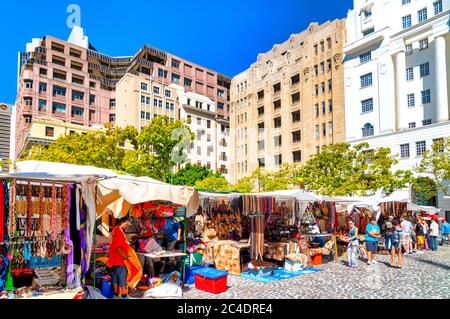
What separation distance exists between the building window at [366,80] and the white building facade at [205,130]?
28.7 meters

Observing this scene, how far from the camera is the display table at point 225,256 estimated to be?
36.6ft

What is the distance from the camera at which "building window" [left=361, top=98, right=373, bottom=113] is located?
3712 cm

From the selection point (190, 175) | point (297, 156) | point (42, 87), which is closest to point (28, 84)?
point (42, 87)

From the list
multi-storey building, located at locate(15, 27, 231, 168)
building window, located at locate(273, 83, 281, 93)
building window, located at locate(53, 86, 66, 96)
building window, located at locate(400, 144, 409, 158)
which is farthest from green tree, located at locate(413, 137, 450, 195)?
building window, located at locate(53, 86, 66, 96)

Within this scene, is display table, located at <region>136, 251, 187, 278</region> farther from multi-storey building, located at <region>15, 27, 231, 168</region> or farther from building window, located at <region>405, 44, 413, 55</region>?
multi-storey building, located at <region>15, 27, 231, 168</region>

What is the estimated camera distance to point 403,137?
32.8 meters

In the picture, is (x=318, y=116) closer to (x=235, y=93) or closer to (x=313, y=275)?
(x=235, y=93)

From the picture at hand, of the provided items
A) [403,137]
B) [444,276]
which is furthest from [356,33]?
[444,276]

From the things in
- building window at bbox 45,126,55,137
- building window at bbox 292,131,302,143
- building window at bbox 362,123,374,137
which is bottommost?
building window at bbox 362,123,374,137

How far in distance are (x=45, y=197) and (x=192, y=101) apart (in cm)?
5609

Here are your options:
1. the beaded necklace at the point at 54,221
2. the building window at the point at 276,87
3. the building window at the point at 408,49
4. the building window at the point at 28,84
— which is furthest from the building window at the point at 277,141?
the beaded necklace at the point at 54,221

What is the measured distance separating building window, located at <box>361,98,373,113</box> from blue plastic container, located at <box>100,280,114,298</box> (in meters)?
35.7

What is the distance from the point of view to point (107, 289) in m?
7.46

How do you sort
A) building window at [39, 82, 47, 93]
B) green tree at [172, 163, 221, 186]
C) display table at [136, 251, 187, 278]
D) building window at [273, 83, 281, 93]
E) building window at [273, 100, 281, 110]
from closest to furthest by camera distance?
display table at [136, 251, 187, 278] < green tree at [172, 163, 221, 186] < building window at [273, 100, 281, 110] < building window at [273, 83, 281, 93] < building window at [39, 82, 47, 93]
